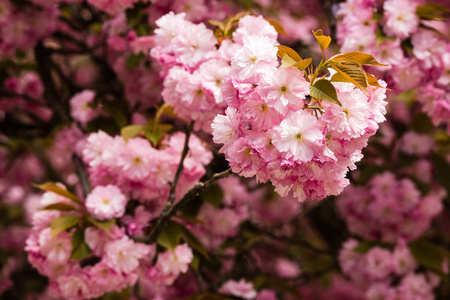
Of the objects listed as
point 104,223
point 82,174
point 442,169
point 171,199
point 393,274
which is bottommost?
point 393,274

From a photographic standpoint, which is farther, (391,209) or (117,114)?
(391,209)

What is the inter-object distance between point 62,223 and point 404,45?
1.34 metres

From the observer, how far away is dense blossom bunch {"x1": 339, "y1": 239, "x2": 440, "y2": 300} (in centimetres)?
234

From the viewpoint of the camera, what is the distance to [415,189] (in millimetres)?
2541

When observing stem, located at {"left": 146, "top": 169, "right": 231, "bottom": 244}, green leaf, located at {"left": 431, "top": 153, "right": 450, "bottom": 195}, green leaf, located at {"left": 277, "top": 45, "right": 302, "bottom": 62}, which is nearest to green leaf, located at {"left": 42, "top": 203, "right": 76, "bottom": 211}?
stem, located at {"left": 146, "top": 169, "right": 231, "bottom": 244}

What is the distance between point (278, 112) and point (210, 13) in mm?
1230

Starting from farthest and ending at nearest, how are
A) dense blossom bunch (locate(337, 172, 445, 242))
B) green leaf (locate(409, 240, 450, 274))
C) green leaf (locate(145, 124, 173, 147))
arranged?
dense blossom bunch (locate(337, 172, 445, 242)) → green leaf (locate(409, 240, 450, 274)) → green leaf (locate(145, 124, 173, 147))

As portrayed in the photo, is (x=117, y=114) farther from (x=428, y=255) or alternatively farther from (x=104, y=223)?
(x=428, y=255)

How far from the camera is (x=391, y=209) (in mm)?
2477

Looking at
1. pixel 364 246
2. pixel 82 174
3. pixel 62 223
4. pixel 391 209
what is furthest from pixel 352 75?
pixel 391 209

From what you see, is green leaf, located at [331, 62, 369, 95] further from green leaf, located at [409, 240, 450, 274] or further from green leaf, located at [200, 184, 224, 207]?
green leaf, located at [409, 240, 450, 274]

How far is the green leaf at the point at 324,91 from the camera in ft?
3.14

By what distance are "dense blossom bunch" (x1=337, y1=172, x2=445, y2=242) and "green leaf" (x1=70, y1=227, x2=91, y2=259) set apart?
156 cm

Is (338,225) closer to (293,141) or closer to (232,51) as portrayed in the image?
(232,51)
